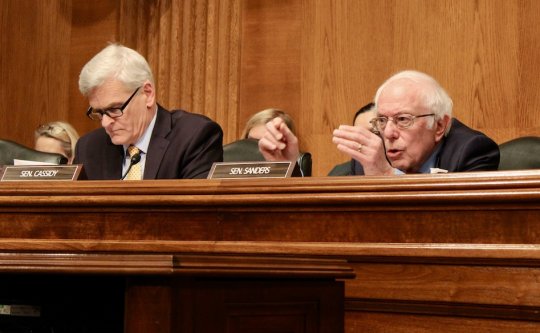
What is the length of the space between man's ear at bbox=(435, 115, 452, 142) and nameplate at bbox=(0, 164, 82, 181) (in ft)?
3.73

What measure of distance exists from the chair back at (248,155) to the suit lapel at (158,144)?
1.00ft

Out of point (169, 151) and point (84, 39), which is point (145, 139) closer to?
point (169, 151)

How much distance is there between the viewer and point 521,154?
3043 millimetres

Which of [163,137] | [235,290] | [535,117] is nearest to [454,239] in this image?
[235,290]

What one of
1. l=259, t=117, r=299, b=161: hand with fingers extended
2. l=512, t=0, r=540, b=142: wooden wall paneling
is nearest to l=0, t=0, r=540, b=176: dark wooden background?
l=512, t=0, r=540, b=142: wooden wall paneling

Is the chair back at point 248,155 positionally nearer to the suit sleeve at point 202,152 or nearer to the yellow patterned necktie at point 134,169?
the suit sleeve at point 202,152

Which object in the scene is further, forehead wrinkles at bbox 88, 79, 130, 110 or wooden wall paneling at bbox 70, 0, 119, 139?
wooden wall paneling at bbox 70, 0, 119, 139

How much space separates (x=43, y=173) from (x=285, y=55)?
2.37 meters

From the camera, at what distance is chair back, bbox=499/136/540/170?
118 inches

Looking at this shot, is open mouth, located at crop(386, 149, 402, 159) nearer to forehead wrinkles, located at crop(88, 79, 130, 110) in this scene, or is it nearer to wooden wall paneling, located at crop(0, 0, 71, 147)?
forehead wrinkles, located at crop(88, 79, 130, 110)

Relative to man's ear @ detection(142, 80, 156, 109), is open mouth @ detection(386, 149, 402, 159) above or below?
below

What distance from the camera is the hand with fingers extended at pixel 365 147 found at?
276cm

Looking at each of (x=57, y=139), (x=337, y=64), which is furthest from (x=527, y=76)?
(x=57, y=139)

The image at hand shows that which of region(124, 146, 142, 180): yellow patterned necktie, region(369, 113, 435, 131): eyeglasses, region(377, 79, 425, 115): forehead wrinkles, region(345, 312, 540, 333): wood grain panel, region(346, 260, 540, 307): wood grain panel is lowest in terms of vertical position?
region(345, 312, 540, 333): wood grain panel
